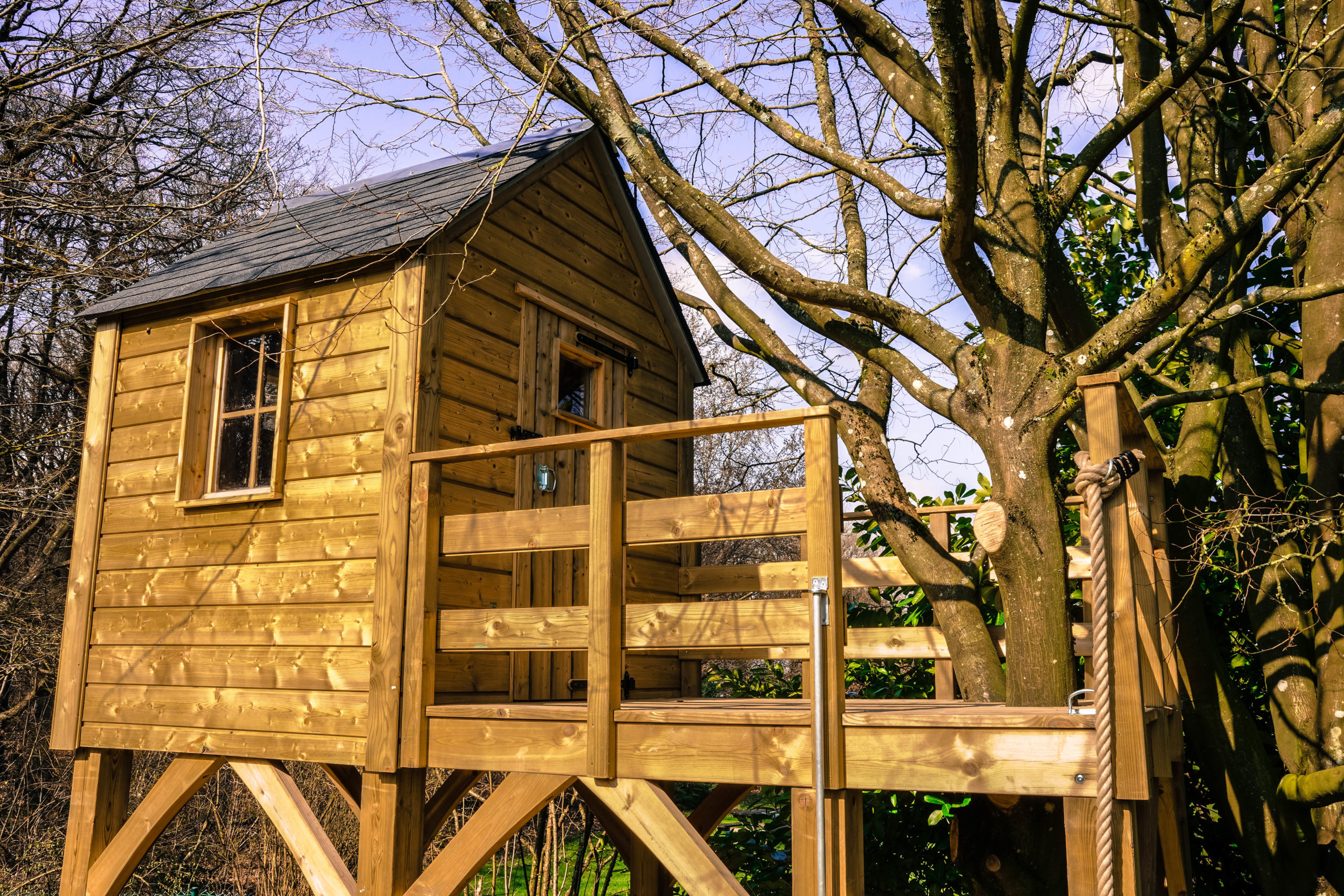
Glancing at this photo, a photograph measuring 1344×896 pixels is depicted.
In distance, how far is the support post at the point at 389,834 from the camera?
4.78 m

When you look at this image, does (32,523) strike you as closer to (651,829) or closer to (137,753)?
(137,753)

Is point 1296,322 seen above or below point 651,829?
above

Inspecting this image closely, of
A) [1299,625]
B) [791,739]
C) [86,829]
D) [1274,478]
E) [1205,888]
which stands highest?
[1274,478]

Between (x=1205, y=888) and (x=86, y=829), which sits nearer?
(x=86, y=829)

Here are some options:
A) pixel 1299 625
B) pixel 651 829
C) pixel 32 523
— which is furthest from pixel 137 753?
pixel 1299 625

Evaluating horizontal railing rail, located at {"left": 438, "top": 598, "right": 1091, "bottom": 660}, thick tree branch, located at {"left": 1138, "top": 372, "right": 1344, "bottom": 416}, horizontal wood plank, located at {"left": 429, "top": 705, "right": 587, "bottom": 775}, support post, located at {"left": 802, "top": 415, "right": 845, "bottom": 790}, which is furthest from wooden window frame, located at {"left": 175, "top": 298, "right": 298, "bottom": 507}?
thick tree branch, located at {"left": 1138, "top": 372, "right": 1344, "bottom": 416}

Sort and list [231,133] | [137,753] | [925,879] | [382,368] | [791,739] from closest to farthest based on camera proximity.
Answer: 1. [791,739]
2. [382,368]
3. [925,879]
4. [137,753]
5. [231,133]

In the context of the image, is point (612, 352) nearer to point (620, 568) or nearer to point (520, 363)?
point (520, 363)

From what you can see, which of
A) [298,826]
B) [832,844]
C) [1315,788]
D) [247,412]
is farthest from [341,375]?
[1315,788]

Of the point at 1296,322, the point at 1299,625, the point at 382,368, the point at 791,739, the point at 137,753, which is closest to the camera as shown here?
the point at 791,739

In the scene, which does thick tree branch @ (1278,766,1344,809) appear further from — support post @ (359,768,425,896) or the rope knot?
support post @ (359,768,425,896)

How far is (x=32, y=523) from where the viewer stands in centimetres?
1126

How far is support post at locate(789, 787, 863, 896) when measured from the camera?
380 centimetres

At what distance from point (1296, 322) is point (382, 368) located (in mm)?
6322
